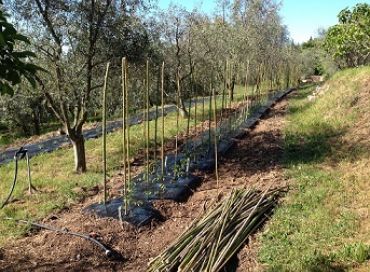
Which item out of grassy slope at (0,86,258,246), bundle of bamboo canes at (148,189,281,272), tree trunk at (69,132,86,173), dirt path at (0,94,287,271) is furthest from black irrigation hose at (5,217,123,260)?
tree trunk at (69,132,86,173)

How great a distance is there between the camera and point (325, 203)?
8.45m

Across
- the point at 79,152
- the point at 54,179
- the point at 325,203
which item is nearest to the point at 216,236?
the point at 325,203

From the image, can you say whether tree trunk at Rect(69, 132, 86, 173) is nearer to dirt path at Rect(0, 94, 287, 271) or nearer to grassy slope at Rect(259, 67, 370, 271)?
dirt path at Rect(0, 94, 287, 271)

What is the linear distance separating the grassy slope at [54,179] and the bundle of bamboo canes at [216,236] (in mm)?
3449

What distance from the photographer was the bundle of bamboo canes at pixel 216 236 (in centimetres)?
648

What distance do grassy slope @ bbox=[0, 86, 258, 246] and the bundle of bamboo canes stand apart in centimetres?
345

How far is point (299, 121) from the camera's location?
18.7 m

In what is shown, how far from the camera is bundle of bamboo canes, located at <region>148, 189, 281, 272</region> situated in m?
6.48

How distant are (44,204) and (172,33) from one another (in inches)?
639

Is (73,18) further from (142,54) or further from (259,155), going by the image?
(259,155)

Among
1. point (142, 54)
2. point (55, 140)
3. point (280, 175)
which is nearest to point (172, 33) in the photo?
point (55, 140)

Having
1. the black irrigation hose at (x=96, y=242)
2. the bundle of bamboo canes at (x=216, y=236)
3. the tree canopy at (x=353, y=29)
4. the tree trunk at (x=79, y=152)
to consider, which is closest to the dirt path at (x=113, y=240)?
the black irrigation hose at (x=96, y=242)

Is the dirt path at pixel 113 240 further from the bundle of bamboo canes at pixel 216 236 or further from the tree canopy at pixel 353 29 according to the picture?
the tree canopy at pixel 353 29

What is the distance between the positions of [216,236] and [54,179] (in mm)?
7568
